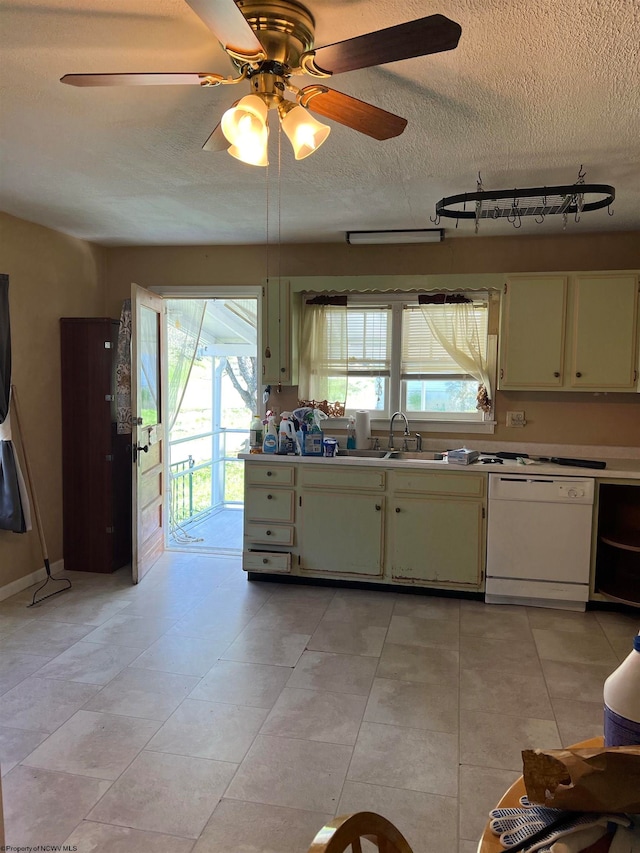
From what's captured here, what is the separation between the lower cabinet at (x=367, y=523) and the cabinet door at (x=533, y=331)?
0.83 metres

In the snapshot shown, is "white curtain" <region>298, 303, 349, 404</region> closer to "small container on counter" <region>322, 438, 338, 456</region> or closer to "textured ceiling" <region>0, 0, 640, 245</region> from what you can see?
"small container on counter" <region>322, 438, 338, 456</region>

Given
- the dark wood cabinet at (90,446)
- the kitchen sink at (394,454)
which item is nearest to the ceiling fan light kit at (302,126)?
the kitchen sink at (394,454)

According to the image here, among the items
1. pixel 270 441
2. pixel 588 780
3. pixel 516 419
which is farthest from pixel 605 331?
pixel 588 780

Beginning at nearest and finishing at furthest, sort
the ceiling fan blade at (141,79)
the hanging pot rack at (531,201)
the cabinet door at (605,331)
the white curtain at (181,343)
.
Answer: the ceiling fan blade at (141,79) → the hanging pot rack at (531,201) → the cabinet door at (605,331) → the white curtain at (181,343)

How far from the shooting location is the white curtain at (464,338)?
4352 mm

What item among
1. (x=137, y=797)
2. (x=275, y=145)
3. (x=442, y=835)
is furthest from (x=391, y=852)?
(x=275, y=145)

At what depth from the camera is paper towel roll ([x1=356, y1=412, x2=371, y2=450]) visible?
449 cm

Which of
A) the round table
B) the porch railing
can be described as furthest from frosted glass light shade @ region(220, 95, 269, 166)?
the porch railing

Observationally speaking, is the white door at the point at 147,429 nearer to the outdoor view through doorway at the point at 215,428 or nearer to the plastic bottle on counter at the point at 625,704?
the outdoor view through doorway at the point at 215,428

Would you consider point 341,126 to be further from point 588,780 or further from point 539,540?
point 539,540

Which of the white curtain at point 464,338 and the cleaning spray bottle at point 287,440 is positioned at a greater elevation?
the white curtain at point 464,338

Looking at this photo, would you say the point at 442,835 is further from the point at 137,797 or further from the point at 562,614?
the point at 562,614

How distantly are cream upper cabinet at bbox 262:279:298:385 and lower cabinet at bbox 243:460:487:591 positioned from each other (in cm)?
72

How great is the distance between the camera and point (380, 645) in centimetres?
329
